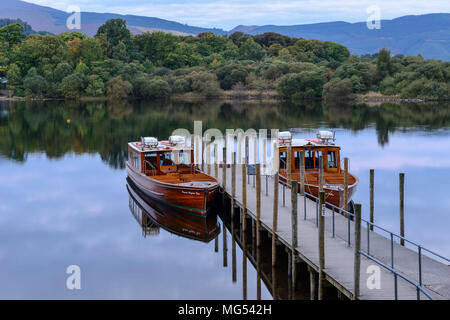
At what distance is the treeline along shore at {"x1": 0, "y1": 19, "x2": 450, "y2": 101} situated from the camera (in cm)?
11338

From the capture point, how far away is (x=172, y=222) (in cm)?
2650

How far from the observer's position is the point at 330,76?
122250mm

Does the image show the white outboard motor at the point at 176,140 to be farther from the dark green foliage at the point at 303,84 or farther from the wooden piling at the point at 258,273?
the dark green foliage at the point at 303,84

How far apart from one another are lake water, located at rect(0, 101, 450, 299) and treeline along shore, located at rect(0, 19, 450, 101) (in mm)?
45523

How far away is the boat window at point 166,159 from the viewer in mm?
29672

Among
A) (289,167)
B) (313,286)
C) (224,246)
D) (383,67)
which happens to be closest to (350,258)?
(313,286)

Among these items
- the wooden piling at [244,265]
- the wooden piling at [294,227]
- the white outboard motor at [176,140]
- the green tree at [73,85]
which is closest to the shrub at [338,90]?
the green tree at [73,85]

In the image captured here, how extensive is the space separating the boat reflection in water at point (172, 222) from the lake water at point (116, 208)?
1.48ft

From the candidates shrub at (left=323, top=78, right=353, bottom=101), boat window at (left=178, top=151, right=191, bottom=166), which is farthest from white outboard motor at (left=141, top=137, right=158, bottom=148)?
shrub at (left=323, top=78, right=353, bottom=101)

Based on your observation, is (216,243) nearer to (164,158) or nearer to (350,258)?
(164,158)

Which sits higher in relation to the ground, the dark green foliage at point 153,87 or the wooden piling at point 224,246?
the dark green foliage at point 153,87

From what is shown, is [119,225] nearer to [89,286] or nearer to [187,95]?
[89,286]
